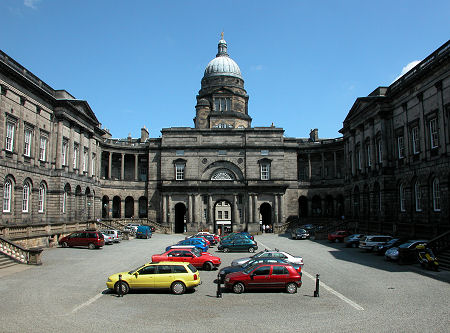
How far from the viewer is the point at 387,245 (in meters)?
30.6

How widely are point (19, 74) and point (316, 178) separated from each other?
46052mm

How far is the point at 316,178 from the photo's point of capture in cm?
6612

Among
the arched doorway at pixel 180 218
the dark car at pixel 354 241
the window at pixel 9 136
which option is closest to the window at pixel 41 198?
the window at pixel 9 136

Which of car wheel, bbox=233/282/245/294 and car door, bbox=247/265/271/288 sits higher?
car door, bbox=247/265/271/288

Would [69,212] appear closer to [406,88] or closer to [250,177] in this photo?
[250,177]

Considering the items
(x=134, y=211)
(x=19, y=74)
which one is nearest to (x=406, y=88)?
(x=19, y=74)

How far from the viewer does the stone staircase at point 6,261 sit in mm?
24725

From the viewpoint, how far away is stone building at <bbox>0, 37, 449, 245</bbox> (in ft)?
111

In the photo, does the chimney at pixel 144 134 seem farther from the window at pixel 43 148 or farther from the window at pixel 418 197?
the window at pixel 418 197

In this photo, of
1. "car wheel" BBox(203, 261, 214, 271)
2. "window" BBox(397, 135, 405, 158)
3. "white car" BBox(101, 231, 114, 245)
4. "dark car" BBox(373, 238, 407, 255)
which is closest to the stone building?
"window" BBox(397, 135, 405, 158)

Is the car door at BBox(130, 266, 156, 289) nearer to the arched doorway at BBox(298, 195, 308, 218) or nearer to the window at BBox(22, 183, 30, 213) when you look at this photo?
the window at BBox(22, 183, 30, 213)

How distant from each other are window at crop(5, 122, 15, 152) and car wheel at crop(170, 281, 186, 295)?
22.6 metres

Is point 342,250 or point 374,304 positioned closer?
point 374,304

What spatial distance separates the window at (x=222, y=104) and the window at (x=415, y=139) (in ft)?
131
